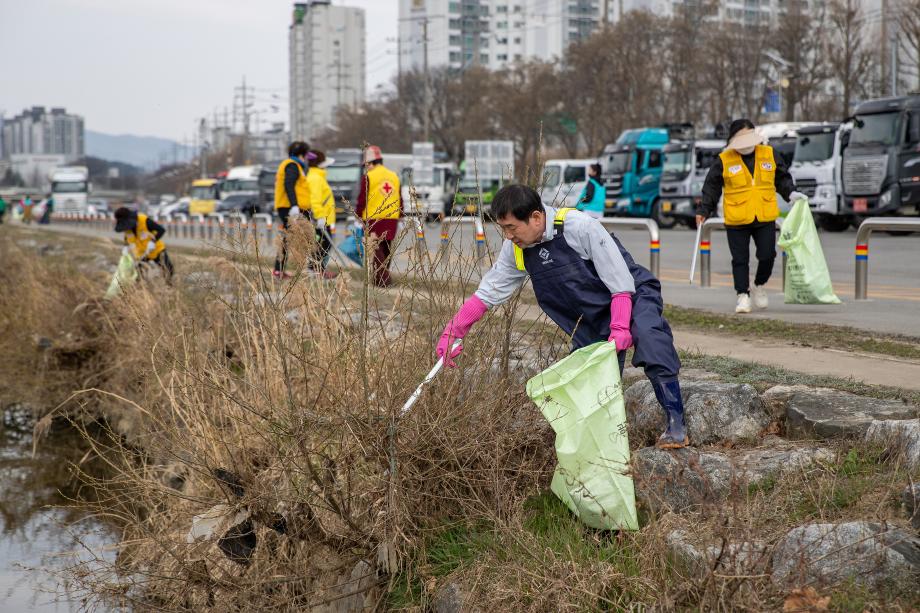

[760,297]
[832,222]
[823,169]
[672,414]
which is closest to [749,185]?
[760,297]

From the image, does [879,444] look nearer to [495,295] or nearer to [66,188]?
[495,295]

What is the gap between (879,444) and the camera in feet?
16.6

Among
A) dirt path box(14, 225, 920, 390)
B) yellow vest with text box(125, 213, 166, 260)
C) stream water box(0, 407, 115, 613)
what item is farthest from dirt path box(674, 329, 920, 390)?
yellow vest with text box(125, 213, 166, 260)

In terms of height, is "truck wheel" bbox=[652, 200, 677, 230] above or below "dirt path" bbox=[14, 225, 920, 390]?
above

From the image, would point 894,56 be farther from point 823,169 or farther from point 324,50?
point 324,50

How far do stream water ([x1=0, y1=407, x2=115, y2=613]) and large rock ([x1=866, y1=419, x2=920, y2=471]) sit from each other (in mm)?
3947

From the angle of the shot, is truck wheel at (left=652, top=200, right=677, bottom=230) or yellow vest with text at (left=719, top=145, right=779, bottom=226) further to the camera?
truck wheel at (left=652, top=200, right=677, bottom=230)

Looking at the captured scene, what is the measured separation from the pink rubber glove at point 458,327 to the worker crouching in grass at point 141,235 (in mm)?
7816

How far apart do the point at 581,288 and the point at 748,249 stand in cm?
495

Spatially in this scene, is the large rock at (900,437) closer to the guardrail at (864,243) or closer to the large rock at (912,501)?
the large rock at (912,501)

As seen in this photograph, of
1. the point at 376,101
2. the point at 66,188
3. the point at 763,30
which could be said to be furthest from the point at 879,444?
the point at 376,101

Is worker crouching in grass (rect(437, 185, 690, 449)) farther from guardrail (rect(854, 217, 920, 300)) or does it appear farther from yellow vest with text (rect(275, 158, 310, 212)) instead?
yellow vest with text (rect(275, 158, 310, 212))

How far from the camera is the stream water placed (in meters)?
7.54

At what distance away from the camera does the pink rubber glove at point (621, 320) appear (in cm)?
504
